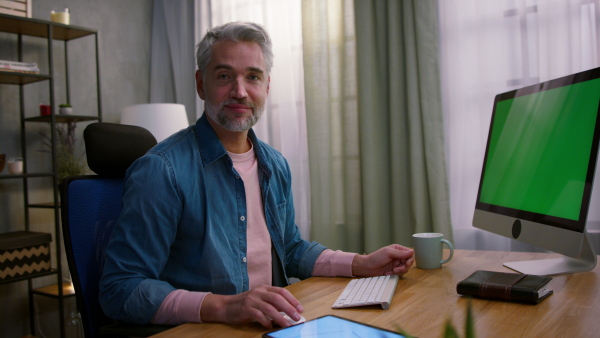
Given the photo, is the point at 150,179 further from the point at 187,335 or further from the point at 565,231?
the point at 565,231

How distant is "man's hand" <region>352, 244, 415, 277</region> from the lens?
130cm

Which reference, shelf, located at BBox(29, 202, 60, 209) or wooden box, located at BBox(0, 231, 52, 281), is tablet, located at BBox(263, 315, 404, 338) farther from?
shelf, located at BBox(29, 202, 60, 209)

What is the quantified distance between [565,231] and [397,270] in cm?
41

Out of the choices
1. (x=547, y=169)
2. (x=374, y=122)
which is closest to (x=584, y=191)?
(x=547, y=169)

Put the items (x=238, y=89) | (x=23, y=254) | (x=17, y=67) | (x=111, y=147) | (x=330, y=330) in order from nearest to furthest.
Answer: (x=330, y=330) < (x=111, y=147) < (x=238, y=89) < (x=23, y=254) < (x=17, y=67)

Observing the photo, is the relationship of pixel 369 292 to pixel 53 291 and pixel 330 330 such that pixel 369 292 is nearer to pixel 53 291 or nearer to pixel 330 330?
pixel 330 330

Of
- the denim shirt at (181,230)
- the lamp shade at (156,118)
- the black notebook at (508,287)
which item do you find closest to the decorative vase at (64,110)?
the lamp shade at (156,118)

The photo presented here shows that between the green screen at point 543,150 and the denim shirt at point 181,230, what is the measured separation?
576 mm

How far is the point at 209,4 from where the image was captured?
3.72 m

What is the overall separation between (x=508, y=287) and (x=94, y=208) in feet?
3.37

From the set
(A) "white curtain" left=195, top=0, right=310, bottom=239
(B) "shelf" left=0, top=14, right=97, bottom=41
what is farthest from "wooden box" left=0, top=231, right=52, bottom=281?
(A) "white curtain" left=195, top=0, right=310, bottom=239

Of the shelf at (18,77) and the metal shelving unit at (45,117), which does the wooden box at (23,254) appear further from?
the shelf at (18,77)

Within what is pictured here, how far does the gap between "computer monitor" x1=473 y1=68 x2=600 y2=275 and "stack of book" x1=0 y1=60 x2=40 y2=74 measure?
2.61m

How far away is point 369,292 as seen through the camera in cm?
110
